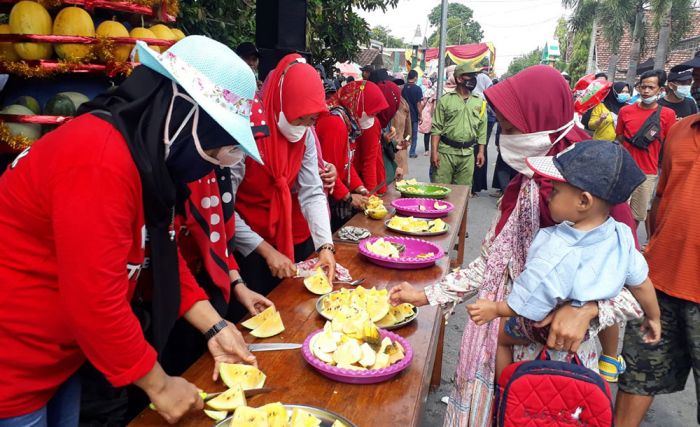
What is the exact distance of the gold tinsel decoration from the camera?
2.20 m

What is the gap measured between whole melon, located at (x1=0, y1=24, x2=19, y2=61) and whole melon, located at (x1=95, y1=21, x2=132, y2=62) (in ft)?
1.16

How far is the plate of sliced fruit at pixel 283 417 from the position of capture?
4.51 feet

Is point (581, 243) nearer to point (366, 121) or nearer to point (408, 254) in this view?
point (408, 254)

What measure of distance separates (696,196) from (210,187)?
2456 mm

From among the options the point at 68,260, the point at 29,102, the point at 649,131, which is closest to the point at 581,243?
the point at 68,260

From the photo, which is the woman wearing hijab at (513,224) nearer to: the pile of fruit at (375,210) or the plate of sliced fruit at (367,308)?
the plate of sliced fruit at (367,308)

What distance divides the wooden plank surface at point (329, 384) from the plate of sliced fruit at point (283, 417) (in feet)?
0.24

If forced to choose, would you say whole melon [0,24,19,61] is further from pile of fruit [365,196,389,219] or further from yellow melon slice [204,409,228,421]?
pile of fruit [365,196,389,219]

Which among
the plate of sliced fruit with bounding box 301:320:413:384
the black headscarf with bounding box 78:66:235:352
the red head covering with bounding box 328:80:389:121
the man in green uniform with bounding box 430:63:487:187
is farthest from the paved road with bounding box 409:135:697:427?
the man in green uniform with bounding box 430:63:487:187

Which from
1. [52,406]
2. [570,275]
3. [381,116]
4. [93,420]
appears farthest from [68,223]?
[381,116]

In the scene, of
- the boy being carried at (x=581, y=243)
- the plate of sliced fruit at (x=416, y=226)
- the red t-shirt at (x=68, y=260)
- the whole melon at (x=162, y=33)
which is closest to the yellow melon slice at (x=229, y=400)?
the red t-shirt at (x=68, y=260)

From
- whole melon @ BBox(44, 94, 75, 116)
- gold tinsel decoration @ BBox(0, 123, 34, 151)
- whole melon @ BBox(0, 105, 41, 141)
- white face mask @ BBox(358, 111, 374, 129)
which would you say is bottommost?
white face mask @ BBox(358, 111, 374, 129)

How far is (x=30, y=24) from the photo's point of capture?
225 centimetres

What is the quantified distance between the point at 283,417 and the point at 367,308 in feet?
2.59
